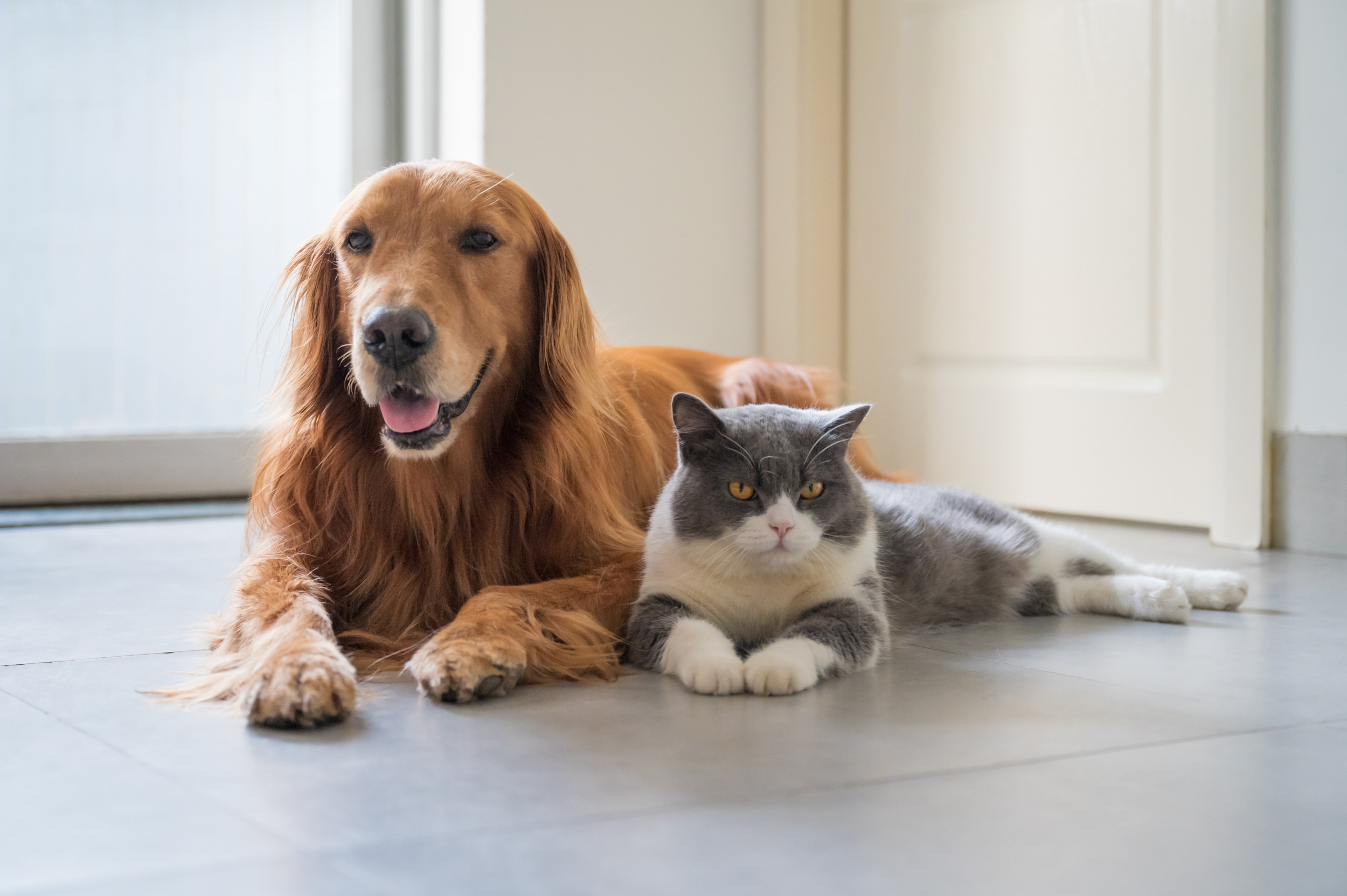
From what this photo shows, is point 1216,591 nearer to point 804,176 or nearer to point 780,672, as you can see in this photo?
point 780,672

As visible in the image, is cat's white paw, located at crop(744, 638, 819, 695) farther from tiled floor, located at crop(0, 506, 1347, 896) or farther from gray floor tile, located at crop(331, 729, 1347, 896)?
gray floor tile, located at crop(331, 729, 1347, 896)

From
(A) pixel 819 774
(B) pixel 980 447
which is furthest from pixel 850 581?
(B) pixel 980 447

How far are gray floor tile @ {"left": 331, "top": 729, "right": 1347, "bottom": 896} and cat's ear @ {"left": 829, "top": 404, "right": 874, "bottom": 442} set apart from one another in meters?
0.64

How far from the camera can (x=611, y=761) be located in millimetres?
1319

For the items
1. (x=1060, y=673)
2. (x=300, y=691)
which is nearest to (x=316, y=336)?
(x=300, y=691)

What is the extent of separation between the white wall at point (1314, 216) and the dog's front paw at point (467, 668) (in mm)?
2013

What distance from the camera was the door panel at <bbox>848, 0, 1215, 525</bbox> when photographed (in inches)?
120

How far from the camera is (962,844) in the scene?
107 centimetres

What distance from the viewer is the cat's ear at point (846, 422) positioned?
5.92 feet

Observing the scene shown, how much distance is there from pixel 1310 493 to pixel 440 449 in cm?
203

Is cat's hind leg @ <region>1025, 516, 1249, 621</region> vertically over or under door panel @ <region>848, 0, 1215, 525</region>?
under

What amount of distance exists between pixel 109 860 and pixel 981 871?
71cm

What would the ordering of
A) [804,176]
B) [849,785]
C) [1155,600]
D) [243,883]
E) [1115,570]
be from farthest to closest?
1. [804,176]
2. [1115,570]
3. [1155,600]
4. [849,785]
5. [243,883]

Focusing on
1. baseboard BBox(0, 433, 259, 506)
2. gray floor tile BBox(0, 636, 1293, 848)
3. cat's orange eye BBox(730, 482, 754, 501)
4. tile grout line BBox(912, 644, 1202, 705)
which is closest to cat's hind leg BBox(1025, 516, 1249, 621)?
tile grout line BBox(912, 644, 1202, 705)
